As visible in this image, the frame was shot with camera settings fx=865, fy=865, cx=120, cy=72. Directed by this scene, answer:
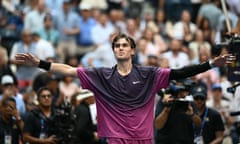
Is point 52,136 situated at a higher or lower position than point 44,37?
lower

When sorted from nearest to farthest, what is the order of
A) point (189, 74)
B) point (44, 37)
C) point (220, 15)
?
point (189, 74)
point (44, 37)
point (220, 15)

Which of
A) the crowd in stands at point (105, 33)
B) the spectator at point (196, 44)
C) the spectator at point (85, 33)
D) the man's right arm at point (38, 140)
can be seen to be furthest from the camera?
the spectator at point (85, 33)

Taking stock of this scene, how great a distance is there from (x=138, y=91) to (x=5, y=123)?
3.24 meters

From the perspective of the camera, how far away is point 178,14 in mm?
22547

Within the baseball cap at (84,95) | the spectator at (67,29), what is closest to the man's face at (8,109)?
the baseball cap at (84,95)

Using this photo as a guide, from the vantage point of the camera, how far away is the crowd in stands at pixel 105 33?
1830cm

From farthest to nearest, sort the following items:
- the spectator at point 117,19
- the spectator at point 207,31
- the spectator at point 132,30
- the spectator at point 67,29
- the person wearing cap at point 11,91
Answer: the spectator at point 207,31 → the spectator at point 117,19 → the spectator at point 132,30 → the spectator at point 67,29 → the person wearing cap at point 11,91

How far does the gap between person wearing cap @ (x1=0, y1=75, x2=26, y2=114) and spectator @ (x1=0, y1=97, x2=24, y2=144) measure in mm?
1275

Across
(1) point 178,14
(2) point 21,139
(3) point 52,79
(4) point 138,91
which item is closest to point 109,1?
(1) point 178,14

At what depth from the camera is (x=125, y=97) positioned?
415 inches

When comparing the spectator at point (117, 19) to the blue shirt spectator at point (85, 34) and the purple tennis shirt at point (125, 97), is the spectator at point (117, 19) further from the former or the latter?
the purple tennis shirt at point (125, 97)

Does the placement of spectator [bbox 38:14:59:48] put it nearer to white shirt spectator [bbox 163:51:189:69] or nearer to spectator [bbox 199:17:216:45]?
white shirt spectator [bbox 163:51:189:69]

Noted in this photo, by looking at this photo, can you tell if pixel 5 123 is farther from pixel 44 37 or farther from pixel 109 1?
pixel 109 1

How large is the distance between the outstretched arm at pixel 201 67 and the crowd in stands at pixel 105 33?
5.88 m
